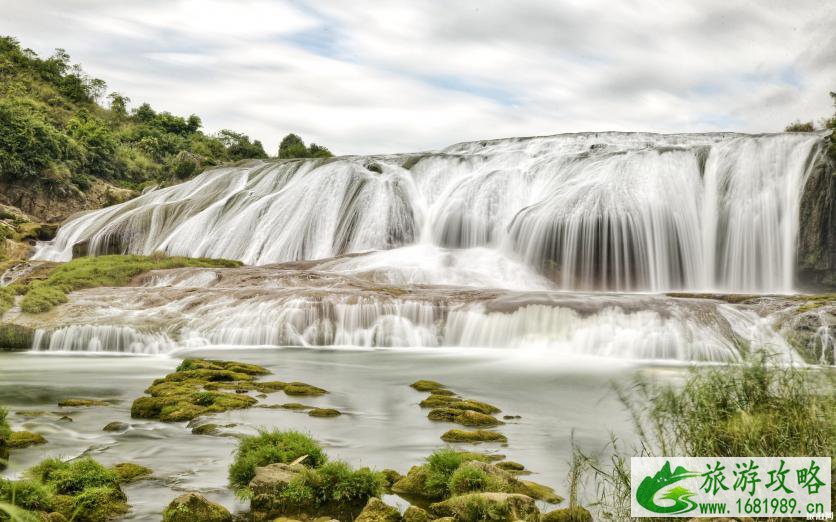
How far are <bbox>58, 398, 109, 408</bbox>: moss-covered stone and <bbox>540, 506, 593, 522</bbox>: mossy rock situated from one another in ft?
31.5

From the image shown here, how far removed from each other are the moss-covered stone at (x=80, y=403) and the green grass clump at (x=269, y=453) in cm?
565

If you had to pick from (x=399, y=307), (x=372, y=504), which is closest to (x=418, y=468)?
(x=372, y=504)

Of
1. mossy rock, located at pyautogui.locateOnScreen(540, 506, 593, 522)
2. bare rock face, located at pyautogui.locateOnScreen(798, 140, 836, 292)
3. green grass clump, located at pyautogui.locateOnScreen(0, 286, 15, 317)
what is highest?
bare rock face, located at pyautogui.locateOnScreen(798, 140, 836, 292)

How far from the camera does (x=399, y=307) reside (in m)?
22.7

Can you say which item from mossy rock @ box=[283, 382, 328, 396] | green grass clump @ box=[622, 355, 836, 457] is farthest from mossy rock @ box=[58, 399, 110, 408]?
green grass clump @ box=[622, 355, 836, 457]

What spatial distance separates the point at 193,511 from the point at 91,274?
23712 mm

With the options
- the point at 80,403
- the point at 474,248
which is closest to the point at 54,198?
the point at 474,248

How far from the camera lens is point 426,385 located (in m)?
15.1

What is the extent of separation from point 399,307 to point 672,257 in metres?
14.4

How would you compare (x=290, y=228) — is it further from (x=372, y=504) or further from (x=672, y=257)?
(x=372, y=504)

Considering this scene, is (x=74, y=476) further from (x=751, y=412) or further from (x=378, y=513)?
(x=751, y=412)

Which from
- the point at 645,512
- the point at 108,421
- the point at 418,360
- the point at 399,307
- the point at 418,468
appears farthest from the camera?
the point at 399,307

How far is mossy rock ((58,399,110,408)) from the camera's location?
1309 centimetres

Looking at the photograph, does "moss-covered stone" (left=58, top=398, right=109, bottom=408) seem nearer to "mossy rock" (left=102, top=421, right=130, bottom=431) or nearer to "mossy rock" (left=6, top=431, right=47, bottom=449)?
"mossy rock" (left=102, top=421, right=130, bottom=431)
